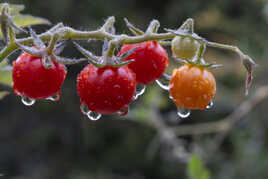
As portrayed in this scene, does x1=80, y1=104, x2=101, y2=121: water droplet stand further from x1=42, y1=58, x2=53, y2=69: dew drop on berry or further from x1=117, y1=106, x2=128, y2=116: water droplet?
x1=42, y1=58, x2=53, y2=69: dew drop on berry

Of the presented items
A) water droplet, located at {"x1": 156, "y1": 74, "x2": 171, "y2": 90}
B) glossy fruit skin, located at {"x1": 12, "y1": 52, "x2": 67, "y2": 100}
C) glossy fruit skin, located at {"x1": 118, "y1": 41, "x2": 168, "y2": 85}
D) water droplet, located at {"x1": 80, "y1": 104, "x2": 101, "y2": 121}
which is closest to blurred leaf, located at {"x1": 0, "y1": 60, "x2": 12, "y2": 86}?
glossy fruit skin, located at {"x1": 12, "y1": 52, "x2": 67, "y2": 100}

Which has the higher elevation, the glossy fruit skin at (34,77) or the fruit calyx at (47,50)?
the fruit calyx at (47,50)

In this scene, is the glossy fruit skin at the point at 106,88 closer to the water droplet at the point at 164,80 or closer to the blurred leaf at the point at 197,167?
the water droplet at the point at 164,80

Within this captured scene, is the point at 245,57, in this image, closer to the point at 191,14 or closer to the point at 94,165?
the point at 94,165

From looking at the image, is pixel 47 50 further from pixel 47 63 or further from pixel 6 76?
pixel 6 76

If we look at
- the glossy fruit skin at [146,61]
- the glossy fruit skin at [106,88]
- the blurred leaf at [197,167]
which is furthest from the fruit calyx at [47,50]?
the blurred leaf at [197,167]

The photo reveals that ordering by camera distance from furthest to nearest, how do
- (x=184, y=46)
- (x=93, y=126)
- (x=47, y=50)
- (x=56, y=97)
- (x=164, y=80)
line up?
(x=93, y=126) → (x=164, y=80) → (x=56, y=97) → (x=184, y=46) → (x=47, y=50)

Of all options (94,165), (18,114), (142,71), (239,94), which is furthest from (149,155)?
(142,71)

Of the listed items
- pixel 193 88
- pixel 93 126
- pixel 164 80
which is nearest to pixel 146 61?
pixel 164 80
